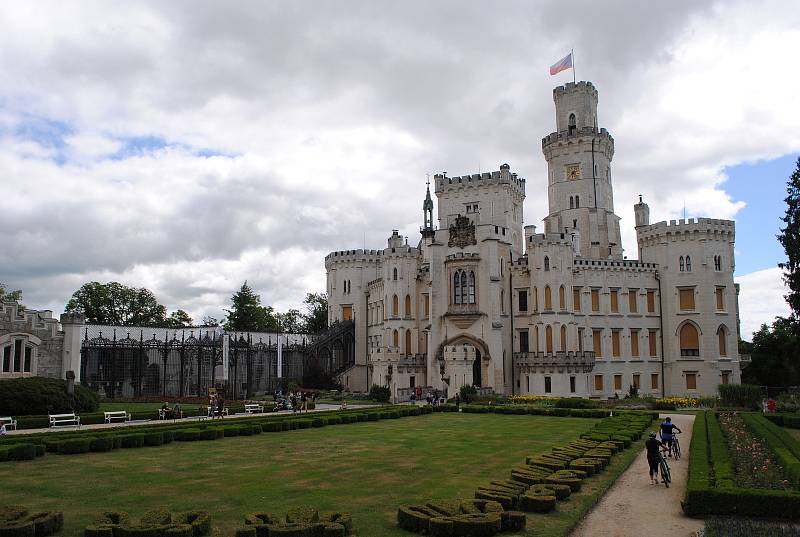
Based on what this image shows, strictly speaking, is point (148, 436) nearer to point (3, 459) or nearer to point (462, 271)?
point (3, 459)

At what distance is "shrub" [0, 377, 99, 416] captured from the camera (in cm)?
3425

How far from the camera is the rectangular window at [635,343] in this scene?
62472 mm

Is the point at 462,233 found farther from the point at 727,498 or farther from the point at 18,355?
the point at 727,498

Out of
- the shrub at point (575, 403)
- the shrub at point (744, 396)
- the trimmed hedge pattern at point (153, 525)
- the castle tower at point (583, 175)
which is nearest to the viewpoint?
the trimmed hedge pattern at point (153, 525)

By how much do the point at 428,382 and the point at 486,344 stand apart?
6.61m

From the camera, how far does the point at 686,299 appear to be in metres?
61.3

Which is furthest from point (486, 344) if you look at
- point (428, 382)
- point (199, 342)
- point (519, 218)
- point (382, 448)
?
point (382, 448)

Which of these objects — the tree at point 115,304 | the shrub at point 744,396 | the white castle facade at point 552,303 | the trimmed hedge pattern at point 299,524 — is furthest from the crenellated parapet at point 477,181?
the trimmed hedge pattern at point 299,524

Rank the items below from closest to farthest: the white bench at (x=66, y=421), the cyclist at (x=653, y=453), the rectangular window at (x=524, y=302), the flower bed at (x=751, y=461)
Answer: the flower bed at (x=751, y=461), the cyclist at (x=653, y=453), the white bench at (x=66, y=421), the rectangular window at (x=524, y=302)

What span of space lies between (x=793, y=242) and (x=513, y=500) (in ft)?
146

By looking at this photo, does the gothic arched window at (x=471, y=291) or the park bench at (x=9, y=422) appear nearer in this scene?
the park bench at (x=9, y=422)

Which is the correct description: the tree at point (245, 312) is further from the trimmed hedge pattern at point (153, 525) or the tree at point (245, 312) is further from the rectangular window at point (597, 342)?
the trimmed hedge pattern at point (153, 525)

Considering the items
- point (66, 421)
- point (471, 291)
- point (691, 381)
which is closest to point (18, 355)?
point (66, 421)

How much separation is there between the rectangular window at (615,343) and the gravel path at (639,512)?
141 feet
